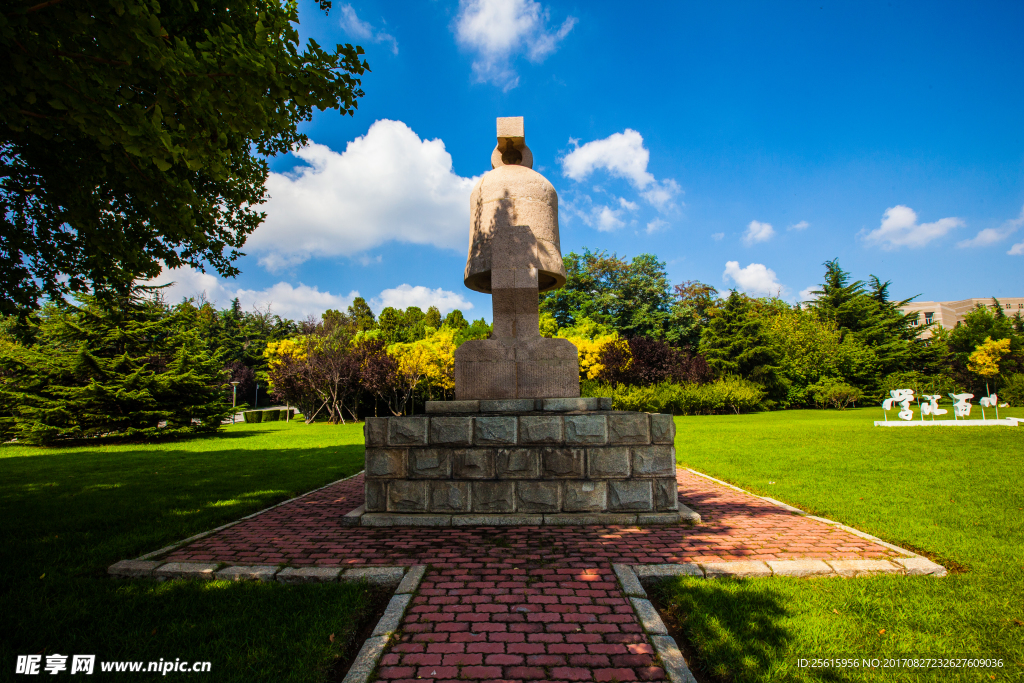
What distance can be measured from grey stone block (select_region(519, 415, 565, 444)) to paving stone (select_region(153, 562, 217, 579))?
308cm

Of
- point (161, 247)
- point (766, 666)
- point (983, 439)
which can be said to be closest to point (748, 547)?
point (766, 666)

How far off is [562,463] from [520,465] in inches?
18.6

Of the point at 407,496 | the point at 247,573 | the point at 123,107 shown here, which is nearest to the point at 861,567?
the point at 407,496

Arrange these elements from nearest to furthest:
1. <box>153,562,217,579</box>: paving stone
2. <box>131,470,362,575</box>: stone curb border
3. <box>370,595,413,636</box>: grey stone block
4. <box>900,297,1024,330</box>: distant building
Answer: <box>370,595,413,636</box>: grey stone block → <box>153,562,217,579</box>: paving stone → <box>131,470,362,575</box>: stone curb border → <box>900,297,1024,330</box>: distant building

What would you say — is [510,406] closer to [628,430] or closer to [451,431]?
[451,431]

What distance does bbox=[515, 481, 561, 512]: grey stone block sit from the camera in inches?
206

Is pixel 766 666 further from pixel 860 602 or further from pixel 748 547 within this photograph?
pixel 748 547

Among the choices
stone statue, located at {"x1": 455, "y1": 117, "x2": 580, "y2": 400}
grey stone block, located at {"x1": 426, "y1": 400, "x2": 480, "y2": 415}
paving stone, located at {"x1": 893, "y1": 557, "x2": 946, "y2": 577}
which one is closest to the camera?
paving stone, located at {"x1": 893, "y1": 557, "x2": 946, "y2": 577}

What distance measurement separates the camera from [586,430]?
5.27 metres

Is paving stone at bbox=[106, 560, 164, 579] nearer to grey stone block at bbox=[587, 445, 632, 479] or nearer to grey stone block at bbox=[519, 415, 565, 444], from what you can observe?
grey stone block at bbox=[519, 415, 565, 444]

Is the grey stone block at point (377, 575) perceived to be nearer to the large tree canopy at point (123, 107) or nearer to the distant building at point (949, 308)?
the large tree canopy at point (123, 107)

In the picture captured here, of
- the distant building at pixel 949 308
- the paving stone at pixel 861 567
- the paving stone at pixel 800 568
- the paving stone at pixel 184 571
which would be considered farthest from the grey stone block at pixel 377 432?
the distant building at pixel 949 308

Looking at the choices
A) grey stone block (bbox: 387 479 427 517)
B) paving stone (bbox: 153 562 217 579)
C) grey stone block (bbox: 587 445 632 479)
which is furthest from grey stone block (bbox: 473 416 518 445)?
paving stone (bbox: 153 562 217 579)

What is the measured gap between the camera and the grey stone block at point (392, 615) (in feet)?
9.33
